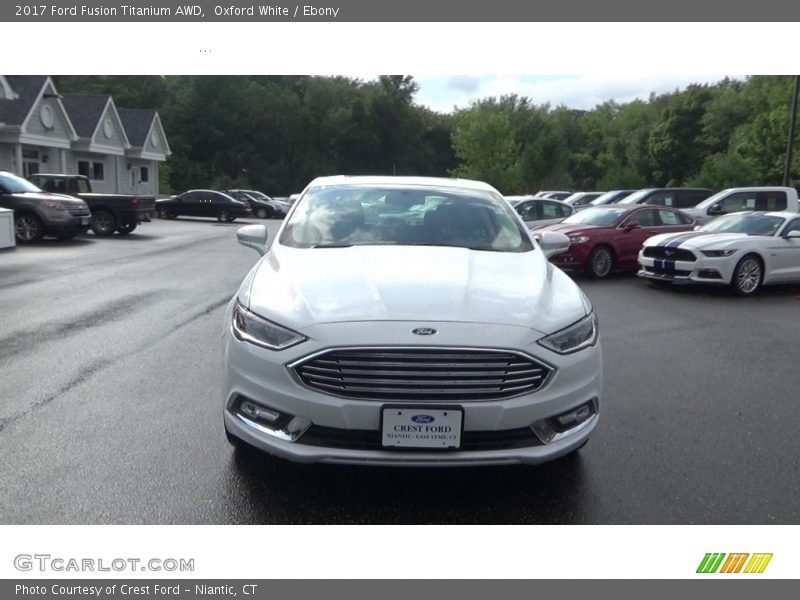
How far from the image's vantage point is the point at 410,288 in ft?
12.6

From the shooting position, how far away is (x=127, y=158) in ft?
155

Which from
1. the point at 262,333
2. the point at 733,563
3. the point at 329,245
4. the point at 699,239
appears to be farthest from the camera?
the point at 699,239

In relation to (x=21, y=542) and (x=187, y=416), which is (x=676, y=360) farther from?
(x=21, y=542)

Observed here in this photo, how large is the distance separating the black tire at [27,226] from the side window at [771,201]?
1820cm

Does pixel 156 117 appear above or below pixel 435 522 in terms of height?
above

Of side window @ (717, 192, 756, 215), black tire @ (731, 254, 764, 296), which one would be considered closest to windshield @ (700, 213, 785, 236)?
black tire @ (731, 254, 764, 296)

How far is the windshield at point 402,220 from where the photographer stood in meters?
4.90

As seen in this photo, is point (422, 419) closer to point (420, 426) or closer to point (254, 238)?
point (420, 426)

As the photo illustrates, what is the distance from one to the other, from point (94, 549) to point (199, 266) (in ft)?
38.9

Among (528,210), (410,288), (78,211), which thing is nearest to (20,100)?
(78,211)

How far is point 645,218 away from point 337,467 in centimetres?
1251

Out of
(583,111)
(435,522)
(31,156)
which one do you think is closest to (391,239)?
(435,522)

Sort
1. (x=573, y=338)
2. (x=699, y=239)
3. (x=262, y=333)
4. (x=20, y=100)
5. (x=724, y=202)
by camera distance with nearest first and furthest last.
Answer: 1. (x=262, y=333)
2. (x=573, y=338)
3. (x=699, y=239)
4. (x=724, y=202)
5. (x=20, y=100)

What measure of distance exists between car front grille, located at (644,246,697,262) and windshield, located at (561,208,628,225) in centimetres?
192
